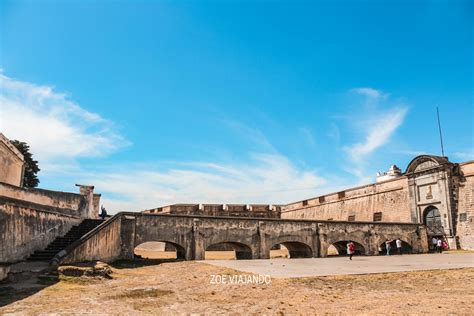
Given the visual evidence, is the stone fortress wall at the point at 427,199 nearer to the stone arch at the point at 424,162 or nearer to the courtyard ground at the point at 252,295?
the stone arch at the point at 424,162

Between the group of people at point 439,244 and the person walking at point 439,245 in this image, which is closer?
the person walking at point 439,245

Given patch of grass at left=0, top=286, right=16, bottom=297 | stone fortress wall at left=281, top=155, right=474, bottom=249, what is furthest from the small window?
patch of grass at left=0, top=286, right=16, bottom=297

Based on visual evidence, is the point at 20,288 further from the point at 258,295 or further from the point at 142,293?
the point at 258,295

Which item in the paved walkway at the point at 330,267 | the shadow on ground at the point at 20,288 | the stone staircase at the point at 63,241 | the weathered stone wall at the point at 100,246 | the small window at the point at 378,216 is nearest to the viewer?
the shadow on ground at the point at 20,288

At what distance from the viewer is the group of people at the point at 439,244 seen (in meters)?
22.2

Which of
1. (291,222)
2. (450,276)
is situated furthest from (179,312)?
(291,222)

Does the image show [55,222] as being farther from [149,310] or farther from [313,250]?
[313,250]

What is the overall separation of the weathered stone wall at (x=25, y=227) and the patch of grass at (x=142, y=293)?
360cm

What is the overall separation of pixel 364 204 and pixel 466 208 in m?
8.71

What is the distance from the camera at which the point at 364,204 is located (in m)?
30.2

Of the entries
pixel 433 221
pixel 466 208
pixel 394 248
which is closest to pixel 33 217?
pixel 394 248

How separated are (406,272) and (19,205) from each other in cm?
1271

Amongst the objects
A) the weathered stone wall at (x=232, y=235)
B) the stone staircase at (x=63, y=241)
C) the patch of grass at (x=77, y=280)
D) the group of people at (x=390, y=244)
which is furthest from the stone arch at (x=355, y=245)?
the patch of grass at (x=77, y=280)

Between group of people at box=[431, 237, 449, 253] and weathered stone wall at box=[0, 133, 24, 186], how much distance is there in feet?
77.4
